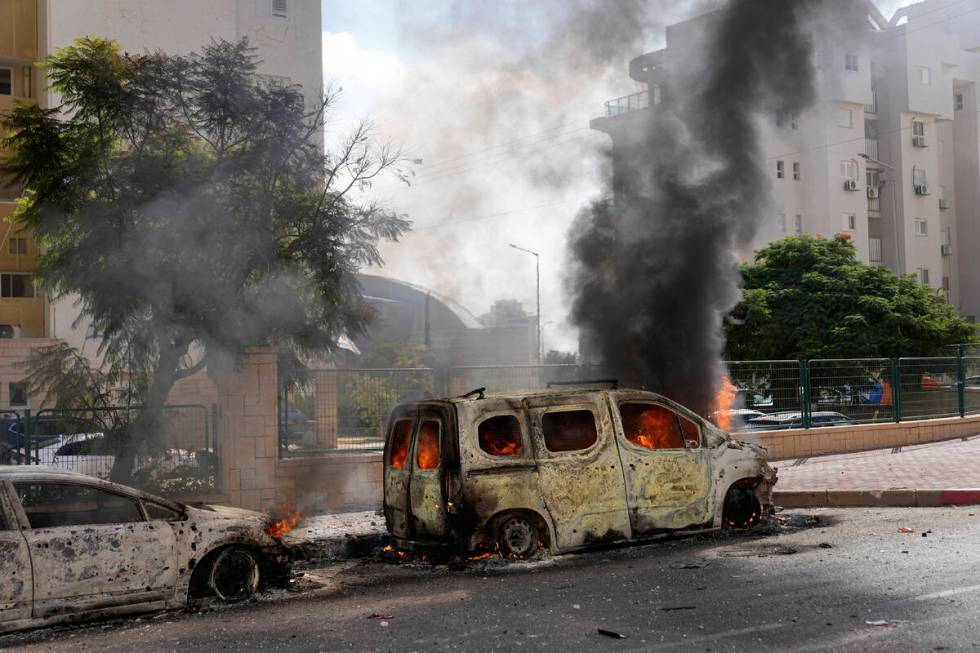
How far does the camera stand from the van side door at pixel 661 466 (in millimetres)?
9078

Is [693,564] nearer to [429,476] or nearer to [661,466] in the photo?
[661,466]

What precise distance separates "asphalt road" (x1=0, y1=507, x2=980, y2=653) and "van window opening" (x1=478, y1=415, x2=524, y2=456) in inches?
39.7

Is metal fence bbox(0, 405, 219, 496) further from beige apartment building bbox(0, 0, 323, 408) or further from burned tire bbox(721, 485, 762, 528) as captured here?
beige apartment building bbox(0, 0, 323, 408)

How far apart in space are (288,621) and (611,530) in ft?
11.0

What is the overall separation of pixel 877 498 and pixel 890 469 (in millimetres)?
2946

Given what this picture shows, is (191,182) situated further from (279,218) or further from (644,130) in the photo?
(644,130)

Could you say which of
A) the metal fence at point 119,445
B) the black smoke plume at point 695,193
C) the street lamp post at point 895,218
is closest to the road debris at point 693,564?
the metal fence at point 119,445

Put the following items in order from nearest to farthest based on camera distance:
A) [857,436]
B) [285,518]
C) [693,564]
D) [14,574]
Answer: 1. [14,574]
2. [693,564]
3. [285,518]
4. [857,436]

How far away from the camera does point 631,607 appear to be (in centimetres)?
675

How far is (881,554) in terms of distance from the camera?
8453mm

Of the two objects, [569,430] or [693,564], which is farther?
[569,430]

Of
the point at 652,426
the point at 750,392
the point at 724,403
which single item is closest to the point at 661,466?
the point at 652,426

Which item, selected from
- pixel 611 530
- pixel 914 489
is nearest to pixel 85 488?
pixel 611 530

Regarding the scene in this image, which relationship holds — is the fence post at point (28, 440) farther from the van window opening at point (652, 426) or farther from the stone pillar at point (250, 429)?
the van window opening at point (652, 426)
